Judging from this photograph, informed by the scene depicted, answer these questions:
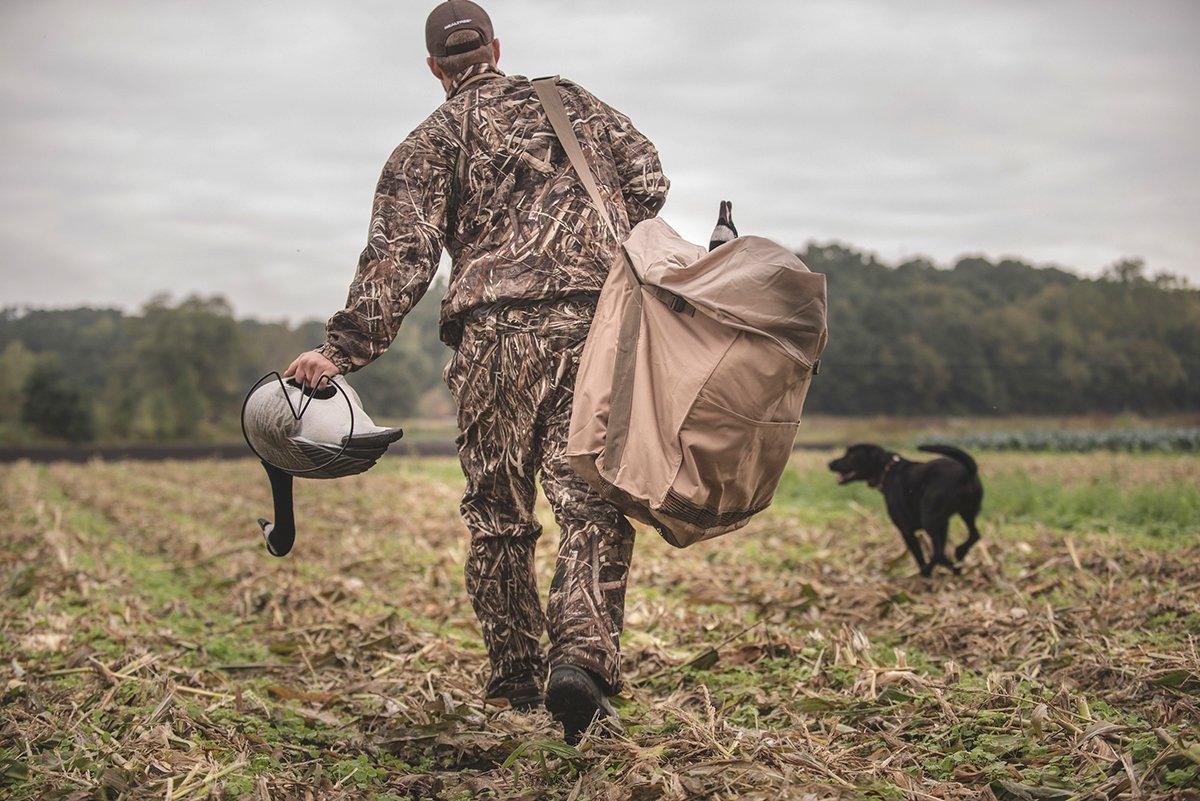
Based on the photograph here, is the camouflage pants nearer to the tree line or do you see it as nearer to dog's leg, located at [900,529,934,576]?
dog's leg, located at [900,529,934,576]

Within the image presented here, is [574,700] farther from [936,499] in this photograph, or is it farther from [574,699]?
[936,499]

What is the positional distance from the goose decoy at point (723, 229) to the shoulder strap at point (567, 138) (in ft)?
1.16

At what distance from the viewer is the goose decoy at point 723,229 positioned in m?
3.34

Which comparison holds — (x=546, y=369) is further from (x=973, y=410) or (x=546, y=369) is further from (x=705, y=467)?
(x=973, y=410)

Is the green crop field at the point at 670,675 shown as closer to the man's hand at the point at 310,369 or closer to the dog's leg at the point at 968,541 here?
the dog's leg at the point at 968,541

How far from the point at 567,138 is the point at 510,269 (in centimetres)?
49

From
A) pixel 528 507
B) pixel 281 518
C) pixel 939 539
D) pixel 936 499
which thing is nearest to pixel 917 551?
pixel 939 539

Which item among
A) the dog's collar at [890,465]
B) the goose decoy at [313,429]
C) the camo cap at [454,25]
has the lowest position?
the dog's collar at [890,465]

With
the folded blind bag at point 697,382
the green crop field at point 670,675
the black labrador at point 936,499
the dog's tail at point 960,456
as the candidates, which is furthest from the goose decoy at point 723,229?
the dog's tail at point 960,456

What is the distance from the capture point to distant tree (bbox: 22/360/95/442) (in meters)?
54.8

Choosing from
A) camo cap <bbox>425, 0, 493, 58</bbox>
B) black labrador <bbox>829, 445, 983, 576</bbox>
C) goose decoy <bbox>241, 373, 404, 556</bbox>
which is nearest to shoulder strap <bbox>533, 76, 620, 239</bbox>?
camo cap <bbox>425, 0, 493, 58</bbox>

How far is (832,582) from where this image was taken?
21.9ft

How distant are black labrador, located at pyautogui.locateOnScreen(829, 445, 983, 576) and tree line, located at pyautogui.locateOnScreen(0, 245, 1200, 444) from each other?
1153cm

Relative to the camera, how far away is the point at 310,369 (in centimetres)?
329
